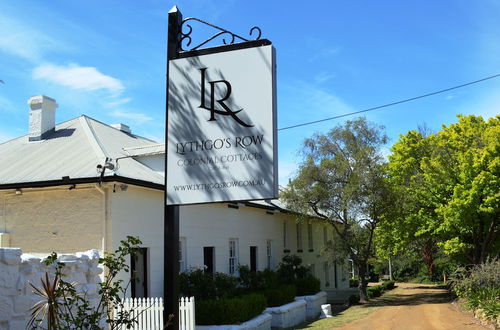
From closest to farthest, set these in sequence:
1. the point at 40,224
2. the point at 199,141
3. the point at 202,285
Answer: the point at 199,141
the point at 40,224
the point at 202,285

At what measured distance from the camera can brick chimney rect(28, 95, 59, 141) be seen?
1866 centimetres

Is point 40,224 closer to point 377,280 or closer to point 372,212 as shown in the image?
point 372,212

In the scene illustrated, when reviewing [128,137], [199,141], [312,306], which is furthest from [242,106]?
[312,306]

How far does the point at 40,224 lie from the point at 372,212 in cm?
1635

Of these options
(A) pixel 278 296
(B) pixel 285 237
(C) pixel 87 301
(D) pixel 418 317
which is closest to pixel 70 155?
(A) pixel 278 296

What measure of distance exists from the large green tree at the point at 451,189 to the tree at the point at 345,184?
233 centimetres

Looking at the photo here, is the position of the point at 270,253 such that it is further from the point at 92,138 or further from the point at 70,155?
the point at 70,155

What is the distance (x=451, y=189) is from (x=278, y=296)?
12.9 m

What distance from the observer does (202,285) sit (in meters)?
16.5

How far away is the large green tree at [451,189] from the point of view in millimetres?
27406

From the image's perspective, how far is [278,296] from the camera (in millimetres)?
21078

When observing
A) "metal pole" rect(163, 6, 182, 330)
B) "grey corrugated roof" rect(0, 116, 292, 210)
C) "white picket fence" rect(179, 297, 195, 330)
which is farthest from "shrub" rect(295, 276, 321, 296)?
"metal pole" rect(163, 6, 182, 330)

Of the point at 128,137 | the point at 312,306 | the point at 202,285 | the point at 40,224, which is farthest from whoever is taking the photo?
the point at 312,306

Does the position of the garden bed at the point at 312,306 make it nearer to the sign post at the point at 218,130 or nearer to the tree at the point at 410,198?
the tree at the point at 410,198
